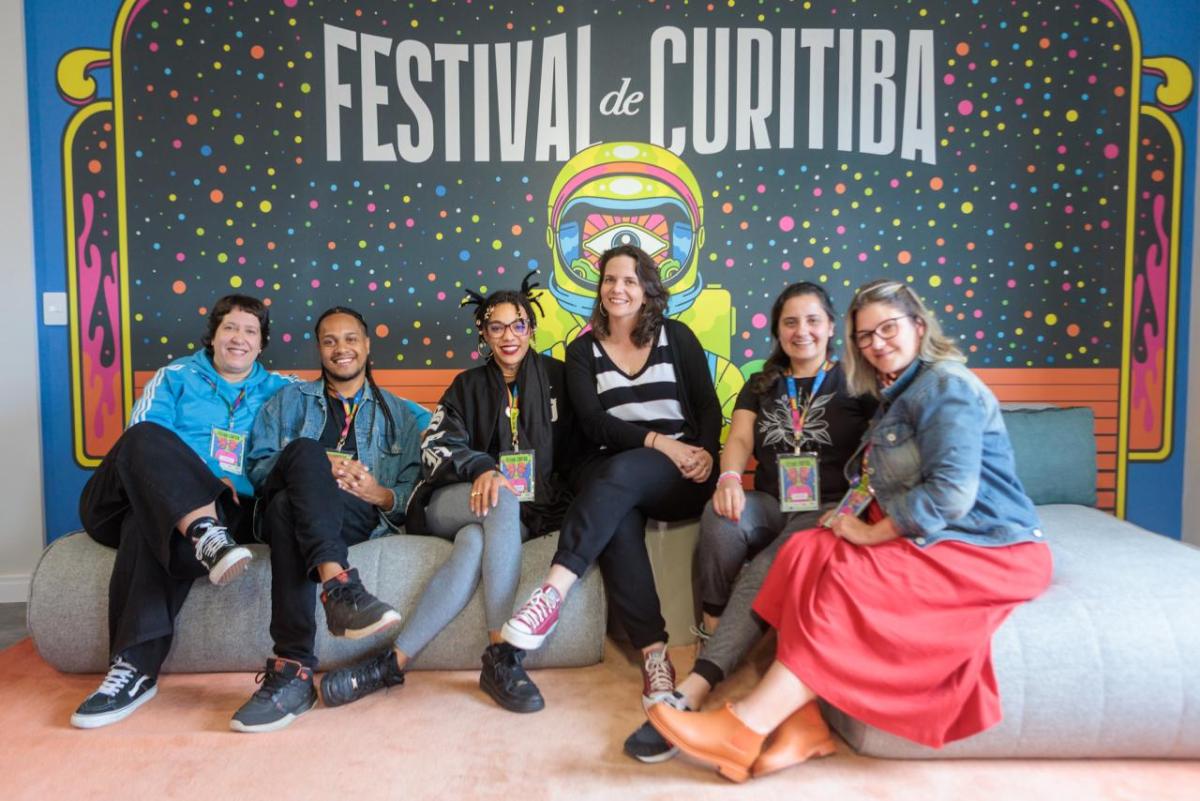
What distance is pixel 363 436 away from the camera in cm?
244

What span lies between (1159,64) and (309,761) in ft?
13.1

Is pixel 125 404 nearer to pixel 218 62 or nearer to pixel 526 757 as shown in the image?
pixel 218 62

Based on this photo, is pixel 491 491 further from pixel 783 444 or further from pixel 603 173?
pixel 603 173

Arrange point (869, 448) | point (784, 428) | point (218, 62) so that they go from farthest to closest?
point (218, 62) < point (784, 428) < point (869, 448)

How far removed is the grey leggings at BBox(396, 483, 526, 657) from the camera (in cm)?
209

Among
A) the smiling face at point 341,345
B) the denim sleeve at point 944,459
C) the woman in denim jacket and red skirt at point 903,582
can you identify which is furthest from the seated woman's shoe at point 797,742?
the smiling face at point 341,345

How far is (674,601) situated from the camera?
238cm

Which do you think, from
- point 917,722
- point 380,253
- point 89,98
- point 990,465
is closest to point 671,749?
point 917,722

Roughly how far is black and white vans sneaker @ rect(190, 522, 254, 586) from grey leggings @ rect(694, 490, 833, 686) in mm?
1251

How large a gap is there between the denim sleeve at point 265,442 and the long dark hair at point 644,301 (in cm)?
111

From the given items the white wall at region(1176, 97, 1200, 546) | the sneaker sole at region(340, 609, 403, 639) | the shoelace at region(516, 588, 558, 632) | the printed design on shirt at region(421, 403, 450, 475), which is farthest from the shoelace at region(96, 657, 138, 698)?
the white wall at region(1176, 97, 1200, 546)

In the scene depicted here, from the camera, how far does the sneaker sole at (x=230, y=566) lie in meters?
1.90

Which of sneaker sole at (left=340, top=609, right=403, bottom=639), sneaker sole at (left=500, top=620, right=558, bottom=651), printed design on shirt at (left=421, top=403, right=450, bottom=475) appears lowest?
sneaker sole at (left=500, top=620, right=558, bottom=651)

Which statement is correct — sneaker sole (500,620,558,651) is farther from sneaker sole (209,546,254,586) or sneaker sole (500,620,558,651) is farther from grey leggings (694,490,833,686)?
sneaker sole (209,546,254,586)
